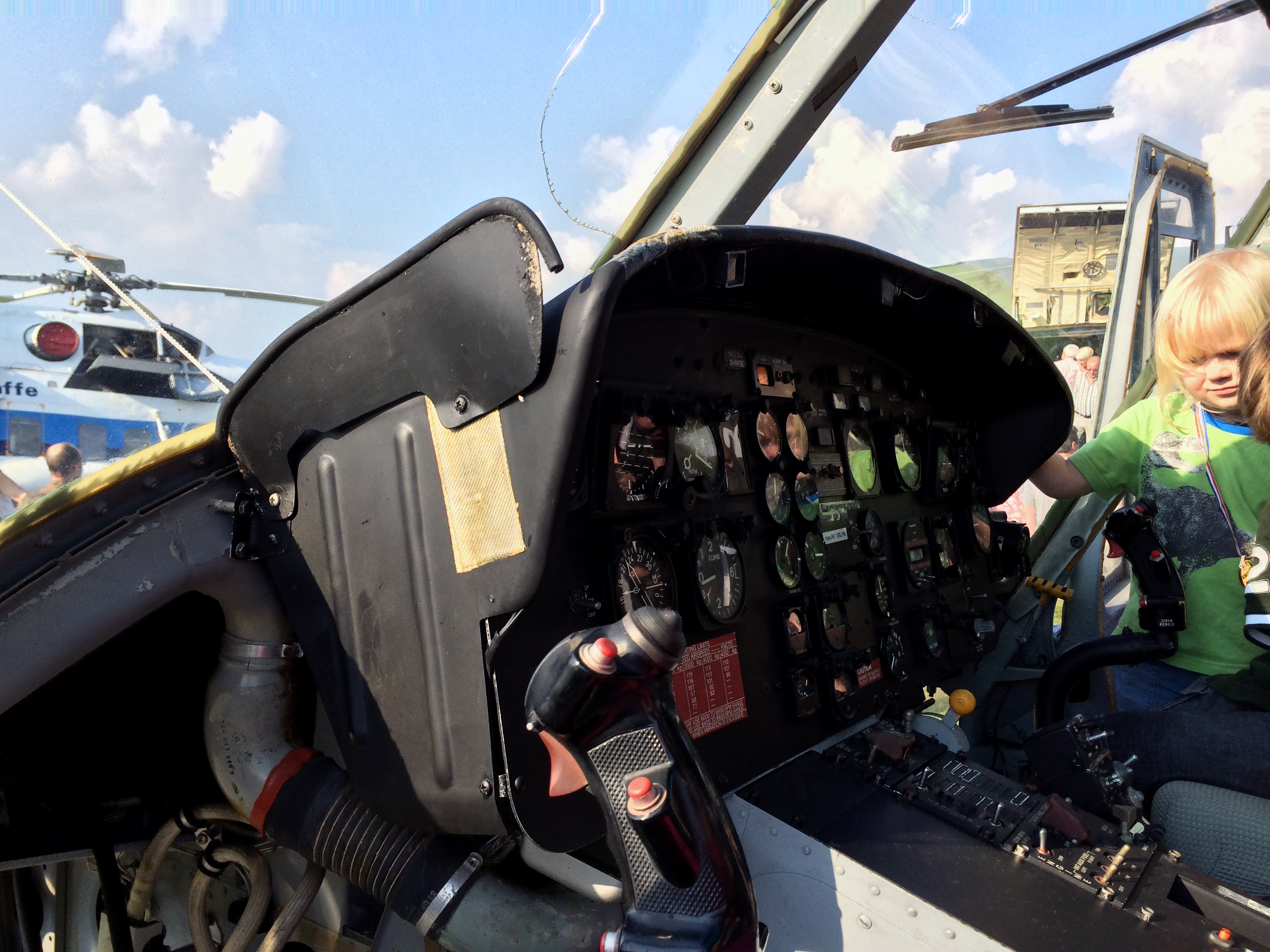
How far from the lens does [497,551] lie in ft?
3.88

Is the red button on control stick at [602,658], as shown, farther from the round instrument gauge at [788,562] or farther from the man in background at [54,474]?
the round instrument gauge at [788,562]

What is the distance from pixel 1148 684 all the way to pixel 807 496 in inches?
42.6

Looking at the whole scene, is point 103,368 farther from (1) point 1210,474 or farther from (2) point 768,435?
(1) point 1210,474

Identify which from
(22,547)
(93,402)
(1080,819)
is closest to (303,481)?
(22,547)

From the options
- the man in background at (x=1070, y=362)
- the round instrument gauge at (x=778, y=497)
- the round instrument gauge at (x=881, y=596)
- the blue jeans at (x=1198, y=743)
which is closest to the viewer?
the blue jeans at (x=1198, y=743)

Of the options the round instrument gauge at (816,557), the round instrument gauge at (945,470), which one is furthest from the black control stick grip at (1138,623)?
the round instrument gauge at (816,557)

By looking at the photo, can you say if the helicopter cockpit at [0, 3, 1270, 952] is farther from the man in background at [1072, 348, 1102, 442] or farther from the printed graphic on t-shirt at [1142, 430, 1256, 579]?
the man in background at [1072, 348, 1102, 442]

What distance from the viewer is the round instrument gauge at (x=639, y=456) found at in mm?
1553

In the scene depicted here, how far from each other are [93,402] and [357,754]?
3.66 feet

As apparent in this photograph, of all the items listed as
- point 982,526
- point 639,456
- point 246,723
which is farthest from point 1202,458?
point 246,723

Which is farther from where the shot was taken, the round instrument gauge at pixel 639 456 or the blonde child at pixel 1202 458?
the blonde child at pixel 1202 458

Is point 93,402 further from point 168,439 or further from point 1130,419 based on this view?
point 1130,419

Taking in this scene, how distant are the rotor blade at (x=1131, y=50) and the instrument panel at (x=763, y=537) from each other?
719 millimetres

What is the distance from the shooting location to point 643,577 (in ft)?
5.17
